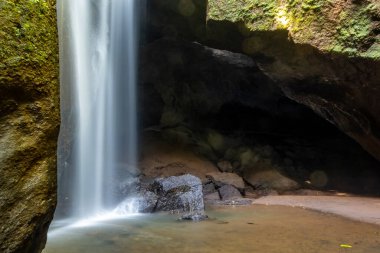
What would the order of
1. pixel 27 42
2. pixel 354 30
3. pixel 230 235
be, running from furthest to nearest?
pixel 354 30 < pixel 230 235 < pixel 27 42

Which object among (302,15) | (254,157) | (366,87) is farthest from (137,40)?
(366,87)

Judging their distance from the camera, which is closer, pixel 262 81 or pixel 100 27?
pixel 100 27

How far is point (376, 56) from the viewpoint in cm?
739

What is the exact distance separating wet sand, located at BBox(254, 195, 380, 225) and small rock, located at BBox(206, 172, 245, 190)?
1.35m

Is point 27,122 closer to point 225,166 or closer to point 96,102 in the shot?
point 96,102

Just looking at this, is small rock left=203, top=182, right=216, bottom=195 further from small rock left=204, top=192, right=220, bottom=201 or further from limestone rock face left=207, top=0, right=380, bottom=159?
limestone rock face left=207, top=0, right=380, bottom=159

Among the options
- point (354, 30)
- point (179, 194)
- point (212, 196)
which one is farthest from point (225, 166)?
point (354, 30)

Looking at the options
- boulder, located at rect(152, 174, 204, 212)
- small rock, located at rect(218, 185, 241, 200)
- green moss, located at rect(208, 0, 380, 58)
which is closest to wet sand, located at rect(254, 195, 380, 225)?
small rock, located at rect(218, 185, 241, 200)

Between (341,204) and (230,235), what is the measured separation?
4.35m

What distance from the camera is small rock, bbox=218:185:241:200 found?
440 inches

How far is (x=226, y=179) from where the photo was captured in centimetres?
1209

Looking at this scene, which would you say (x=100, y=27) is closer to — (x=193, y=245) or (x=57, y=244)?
(x=57, y=244)

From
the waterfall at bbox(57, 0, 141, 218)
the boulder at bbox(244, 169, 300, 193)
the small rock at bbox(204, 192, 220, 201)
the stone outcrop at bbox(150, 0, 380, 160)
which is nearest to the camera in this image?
the stone outcrop at bbox(150, 0, 380, 160)

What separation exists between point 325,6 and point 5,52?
7154mm
